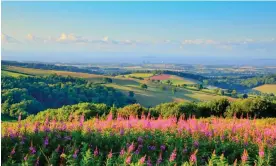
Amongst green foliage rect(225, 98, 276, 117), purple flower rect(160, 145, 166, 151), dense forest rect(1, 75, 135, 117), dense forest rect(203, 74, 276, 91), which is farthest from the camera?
dense forest rect(203, 74, 276, 91)

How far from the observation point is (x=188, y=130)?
9.02 meters

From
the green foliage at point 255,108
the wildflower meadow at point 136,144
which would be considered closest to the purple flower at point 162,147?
the wildflower meadow at point 136,144

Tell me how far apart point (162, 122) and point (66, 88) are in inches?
3483

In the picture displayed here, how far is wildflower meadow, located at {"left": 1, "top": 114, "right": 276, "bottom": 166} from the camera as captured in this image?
6.49 meters

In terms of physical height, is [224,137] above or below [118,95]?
above

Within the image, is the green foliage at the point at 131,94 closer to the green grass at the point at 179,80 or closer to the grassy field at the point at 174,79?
the green grass at the point at 179,80

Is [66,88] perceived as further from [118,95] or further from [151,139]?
[151,139]

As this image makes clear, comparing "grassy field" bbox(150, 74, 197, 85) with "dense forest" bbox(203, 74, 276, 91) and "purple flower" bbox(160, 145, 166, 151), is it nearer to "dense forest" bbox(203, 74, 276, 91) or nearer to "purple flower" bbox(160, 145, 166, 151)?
"dense forest" bbox(203, 74, 276, 91)

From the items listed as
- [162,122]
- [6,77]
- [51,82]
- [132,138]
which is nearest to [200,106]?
[162,122]

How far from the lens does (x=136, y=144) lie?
25.1ft

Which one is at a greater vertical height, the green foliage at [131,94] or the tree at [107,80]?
the tree at [107,80]

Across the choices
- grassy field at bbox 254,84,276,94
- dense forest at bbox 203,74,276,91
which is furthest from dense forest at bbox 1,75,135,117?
grassy field at bbox 254,84,276,94

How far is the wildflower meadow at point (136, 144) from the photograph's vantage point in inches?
256

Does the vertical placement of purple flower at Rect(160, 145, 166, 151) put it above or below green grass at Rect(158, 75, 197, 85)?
above
